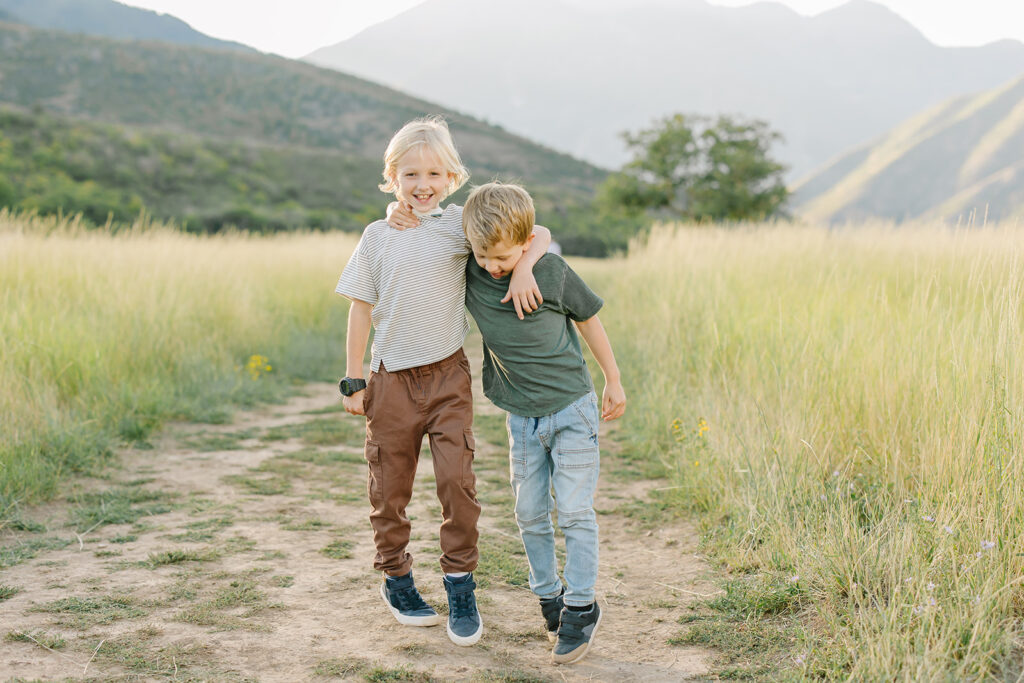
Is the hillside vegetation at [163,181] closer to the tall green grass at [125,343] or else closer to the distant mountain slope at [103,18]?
the tall green grass at [125,343]

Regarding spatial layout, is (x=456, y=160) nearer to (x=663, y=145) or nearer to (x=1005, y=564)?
(x=1005, y=564)

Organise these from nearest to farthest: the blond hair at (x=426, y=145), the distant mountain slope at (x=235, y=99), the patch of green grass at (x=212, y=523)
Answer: the blond hair at (x=426, y=145) → the patch of green grass at (x=212, y=523) → the distant mountain slope at (x=235, y=99)

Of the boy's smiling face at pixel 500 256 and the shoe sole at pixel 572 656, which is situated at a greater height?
the boy's smiling face at pixel 500 256

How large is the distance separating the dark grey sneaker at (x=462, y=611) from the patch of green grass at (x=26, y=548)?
1966mm

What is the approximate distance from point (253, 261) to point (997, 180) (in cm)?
12640

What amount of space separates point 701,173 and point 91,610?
3614 cm

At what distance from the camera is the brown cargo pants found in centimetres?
279

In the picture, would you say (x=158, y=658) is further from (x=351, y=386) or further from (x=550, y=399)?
(x=550, y=399)

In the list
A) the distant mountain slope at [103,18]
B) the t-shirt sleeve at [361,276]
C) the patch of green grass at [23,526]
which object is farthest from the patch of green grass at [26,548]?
the distant mountain slope at [103,18]

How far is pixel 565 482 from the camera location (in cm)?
267

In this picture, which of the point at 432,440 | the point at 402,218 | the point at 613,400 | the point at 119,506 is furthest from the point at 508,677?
the point at 119,506

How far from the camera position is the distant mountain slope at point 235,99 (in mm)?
52719

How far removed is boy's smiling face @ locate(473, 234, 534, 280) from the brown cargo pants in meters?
0.40

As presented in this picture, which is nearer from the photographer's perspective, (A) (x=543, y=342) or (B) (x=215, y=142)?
(A) (x=543, y=342)
